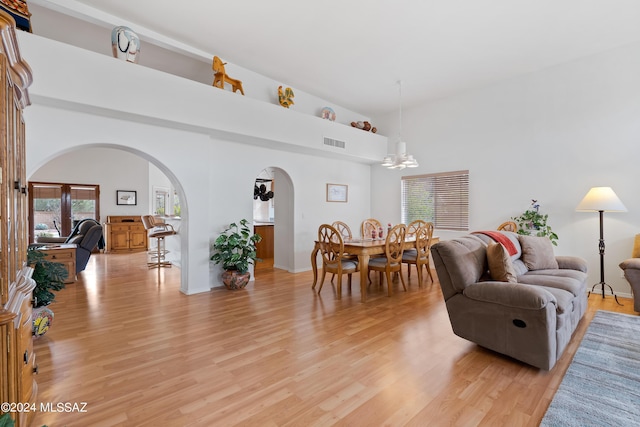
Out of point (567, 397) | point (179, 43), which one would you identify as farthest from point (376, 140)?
point (567, 397)

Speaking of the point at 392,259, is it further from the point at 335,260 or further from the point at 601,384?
the point at 601,384

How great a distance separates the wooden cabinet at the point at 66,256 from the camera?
5125 millimetres

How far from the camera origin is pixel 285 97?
5.44 meters

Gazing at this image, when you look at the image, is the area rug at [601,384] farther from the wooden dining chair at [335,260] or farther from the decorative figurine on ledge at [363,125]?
the decorative figurine on ledge at [363,125]

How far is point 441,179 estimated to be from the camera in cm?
614

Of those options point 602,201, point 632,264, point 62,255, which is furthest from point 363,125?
point 62,255

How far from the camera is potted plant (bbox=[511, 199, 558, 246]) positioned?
4750mm

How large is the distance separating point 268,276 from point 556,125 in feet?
17.6

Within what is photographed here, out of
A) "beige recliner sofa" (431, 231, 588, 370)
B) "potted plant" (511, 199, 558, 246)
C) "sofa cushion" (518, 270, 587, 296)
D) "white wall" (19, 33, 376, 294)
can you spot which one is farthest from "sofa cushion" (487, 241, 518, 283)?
"white wall" (19, 33, 376, 294)

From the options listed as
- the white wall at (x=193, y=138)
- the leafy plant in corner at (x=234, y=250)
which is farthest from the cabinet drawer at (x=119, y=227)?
the leafy plant in corner at (x=234, y=250)

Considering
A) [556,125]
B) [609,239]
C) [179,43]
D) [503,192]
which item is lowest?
[609,239]

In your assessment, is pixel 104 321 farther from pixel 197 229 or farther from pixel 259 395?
pixel 259 395

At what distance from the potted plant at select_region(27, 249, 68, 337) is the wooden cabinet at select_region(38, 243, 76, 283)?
8.63ft

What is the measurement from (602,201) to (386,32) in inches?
141
